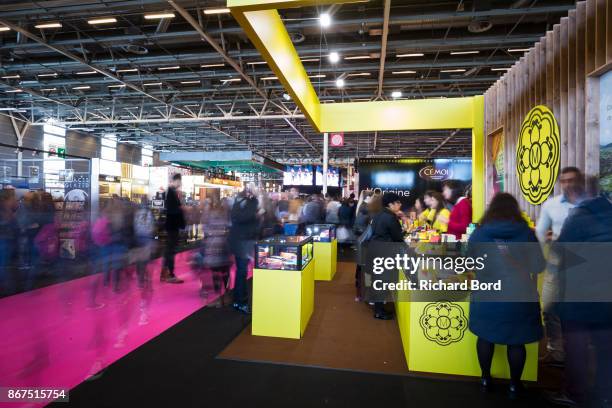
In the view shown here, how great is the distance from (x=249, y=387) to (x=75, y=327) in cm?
218

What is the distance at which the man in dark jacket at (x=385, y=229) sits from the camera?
4.12 metres

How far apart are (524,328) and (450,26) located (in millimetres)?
6463

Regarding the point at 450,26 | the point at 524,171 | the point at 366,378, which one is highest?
the point at 450,26

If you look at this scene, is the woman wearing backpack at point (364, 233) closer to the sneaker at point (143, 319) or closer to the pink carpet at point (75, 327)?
the pink carpet at point (75, 327)

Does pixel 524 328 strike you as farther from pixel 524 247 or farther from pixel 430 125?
pixel 430 125

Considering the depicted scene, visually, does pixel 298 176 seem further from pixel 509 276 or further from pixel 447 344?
pixel 509 276

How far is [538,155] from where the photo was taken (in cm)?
379

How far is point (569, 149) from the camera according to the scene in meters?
3.22

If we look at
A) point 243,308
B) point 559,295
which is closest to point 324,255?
point 243,308

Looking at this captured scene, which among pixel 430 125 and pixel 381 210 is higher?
pixel 430 125

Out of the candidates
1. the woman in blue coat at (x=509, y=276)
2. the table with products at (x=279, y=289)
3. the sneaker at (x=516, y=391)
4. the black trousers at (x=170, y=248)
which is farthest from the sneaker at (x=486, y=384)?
the black trousers at (x=170, y=248)

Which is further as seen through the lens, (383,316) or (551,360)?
(383,316)

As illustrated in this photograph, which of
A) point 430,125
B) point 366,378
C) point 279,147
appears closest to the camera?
point 366,378

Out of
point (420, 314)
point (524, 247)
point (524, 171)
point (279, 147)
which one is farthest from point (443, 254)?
point (279, 147)
